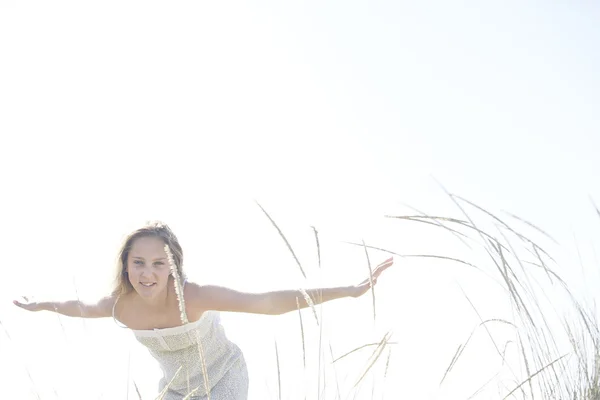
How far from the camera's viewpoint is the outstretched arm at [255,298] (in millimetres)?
3184

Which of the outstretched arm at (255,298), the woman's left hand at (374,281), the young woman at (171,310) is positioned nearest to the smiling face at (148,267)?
the young woman at (171,310)

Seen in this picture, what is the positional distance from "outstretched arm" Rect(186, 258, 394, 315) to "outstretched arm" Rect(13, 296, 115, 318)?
1.89 feet

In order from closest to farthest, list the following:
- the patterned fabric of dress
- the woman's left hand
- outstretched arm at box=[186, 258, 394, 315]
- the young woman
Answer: the woman's left hand, outstretched arm at box=[186, 258, 394, 315], the young woman, the patterned fabric of dress

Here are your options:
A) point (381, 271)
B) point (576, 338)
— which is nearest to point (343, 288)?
point (381, 271)

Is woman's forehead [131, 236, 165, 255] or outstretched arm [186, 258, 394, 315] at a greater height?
woman's forehead [131, 236, 165, 255]

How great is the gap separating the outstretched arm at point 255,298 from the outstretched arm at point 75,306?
0.58 m

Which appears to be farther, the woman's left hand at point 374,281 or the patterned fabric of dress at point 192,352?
the patterned fabric of dress at point 192,352

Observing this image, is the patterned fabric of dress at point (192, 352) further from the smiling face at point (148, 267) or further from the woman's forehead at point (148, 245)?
the woman's forehead at point (148, 245)

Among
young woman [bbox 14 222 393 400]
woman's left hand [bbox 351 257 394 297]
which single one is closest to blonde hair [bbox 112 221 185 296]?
young woman [bbox 14 222 393 400]

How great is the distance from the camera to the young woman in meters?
3.84

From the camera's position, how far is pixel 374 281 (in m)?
3.17

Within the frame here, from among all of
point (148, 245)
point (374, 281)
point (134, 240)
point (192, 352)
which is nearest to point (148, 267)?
point (148, 245)

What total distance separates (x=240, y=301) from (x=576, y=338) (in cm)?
198

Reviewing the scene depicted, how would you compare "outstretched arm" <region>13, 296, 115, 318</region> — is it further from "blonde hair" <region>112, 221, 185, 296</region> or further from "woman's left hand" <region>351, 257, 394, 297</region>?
"woman's left hand" <region>351, 257, 394, 297</region>
